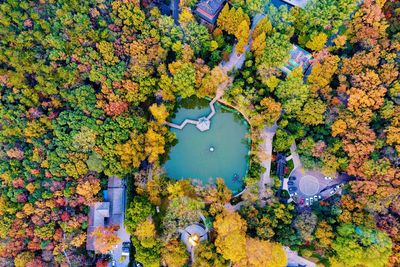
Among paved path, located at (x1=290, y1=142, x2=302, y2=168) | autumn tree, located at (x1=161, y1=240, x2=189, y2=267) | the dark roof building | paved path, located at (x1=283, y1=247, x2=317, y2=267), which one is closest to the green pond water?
paved path, located at (x1=290, y1=142, x2=302, y2=168)

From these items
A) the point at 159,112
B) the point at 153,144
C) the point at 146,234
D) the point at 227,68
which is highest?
the point at 227,68

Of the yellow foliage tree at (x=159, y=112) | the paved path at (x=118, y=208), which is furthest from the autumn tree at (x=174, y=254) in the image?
the yellow foliage tree at (x=159, y=112)

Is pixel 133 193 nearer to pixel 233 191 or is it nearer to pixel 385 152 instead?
pixel 233 191

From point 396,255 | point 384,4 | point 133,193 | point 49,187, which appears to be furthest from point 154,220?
point 384,4

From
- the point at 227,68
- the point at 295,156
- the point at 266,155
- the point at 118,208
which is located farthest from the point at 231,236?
the point at 227,68

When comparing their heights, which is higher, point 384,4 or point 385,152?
point 384,4

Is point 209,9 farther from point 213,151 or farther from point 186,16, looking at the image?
point 213,151

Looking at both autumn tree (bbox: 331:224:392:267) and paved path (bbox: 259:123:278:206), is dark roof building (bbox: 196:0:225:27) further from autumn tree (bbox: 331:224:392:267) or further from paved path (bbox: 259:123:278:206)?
autumn tree (bbox: 331:224:392:267)

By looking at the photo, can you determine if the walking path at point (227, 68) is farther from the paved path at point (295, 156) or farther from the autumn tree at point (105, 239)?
the autumn tree at point (105, 239)
